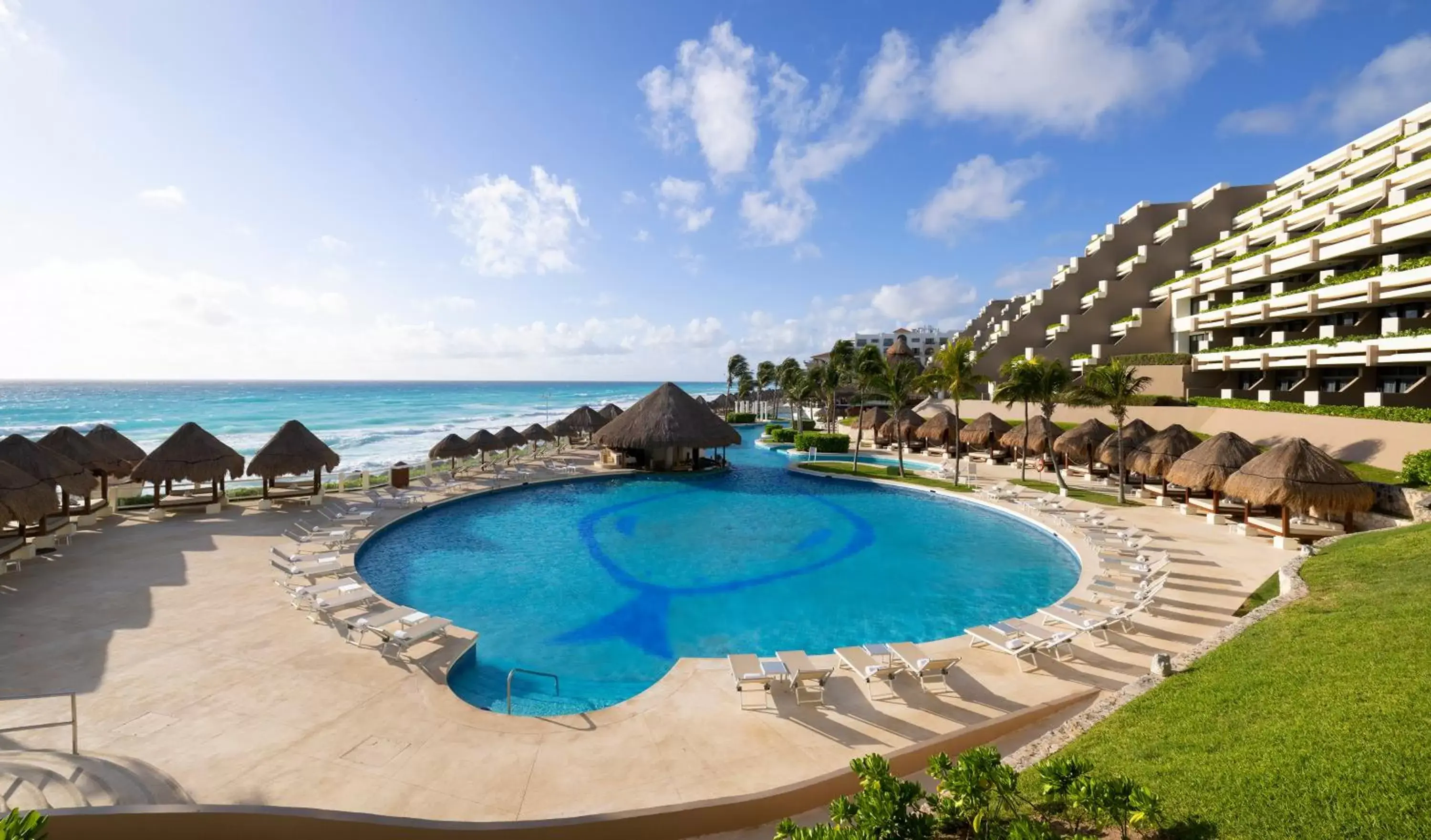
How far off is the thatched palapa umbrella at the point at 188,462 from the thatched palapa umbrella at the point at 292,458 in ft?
2.31

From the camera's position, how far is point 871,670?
8383 mm

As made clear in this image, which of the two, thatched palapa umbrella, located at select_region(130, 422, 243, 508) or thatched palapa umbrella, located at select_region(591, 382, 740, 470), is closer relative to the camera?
thatched palapa umbrella, located at select_region(130, 422, 243, 508)

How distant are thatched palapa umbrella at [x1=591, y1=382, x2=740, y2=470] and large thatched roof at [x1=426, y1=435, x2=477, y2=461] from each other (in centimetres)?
628

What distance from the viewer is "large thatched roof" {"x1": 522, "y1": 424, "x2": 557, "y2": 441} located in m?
32.0

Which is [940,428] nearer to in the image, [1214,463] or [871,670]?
[1214,463]

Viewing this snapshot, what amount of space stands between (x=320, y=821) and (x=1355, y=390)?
3461 centimetres

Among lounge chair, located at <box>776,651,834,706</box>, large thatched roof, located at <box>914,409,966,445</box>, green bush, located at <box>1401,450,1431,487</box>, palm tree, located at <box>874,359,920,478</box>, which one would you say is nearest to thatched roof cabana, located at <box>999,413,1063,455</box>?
large thatched roof, located at <box>914,409,966,445</box>

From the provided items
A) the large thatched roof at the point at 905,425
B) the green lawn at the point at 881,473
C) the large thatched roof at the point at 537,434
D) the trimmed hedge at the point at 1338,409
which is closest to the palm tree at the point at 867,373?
the green lawn at the point at 881,473

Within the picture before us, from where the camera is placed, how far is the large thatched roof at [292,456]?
1923 cm

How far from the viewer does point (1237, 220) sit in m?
36.3

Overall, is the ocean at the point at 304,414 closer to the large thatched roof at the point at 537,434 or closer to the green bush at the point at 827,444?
the large thatched roof at the point at 537,434

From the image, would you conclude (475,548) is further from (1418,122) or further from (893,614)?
(1418,122)

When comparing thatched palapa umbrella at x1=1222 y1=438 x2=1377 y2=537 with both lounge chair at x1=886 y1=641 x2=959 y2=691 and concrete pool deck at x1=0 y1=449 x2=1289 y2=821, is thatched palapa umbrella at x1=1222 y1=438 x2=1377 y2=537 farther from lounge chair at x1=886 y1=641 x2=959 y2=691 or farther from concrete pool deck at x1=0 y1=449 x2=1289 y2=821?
lounge chair at x1=886 y1=641 x2=959 y2=691

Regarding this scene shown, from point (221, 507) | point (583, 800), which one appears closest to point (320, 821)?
point (583, 800)
